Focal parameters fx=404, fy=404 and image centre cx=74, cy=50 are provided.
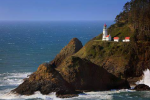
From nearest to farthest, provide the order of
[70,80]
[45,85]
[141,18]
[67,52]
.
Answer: [45,85]
[70,80]
[141,18]
[67,52]

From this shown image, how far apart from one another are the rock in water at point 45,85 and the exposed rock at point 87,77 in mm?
3474

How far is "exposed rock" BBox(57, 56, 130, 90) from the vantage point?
59.7 meters

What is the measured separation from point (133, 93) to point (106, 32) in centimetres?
2349

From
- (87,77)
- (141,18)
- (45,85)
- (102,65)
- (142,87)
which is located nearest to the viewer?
(45,85)

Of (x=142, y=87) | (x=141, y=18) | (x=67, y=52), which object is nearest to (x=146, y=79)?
(x=142, y=87)

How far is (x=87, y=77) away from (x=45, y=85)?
313 inches

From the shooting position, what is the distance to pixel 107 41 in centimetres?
7781

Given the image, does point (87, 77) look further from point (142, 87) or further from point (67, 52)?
point (67, 52)

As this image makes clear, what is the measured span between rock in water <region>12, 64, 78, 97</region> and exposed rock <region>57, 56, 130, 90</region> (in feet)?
11.4

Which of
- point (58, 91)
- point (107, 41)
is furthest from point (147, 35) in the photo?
point (58, 91)

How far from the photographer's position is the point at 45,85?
55.3 meters

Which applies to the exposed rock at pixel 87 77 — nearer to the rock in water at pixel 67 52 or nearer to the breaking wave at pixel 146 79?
the breaking wave at pixel 146 79

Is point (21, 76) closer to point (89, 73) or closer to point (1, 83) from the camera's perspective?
point (1, 83)

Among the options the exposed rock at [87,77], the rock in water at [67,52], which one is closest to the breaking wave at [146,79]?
the exposed rock at [87,77]
